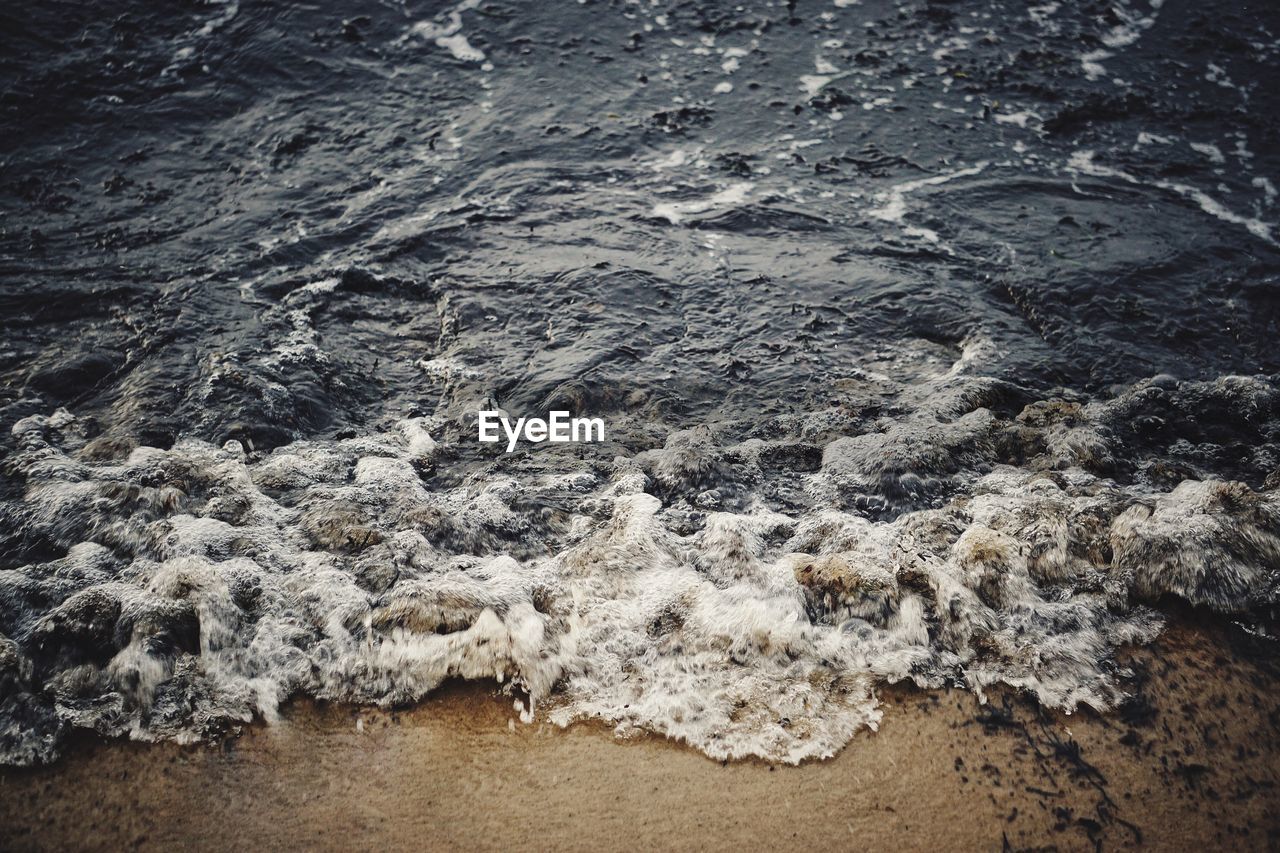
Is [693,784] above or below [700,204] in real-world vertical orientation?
above

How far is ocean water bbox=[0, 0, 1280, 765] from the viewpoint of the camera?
2.73m

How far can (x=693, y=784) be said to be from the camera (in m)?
2.36

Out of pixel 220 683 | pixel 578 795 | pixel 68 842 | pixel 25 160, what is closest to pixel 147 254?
pixel 25 160

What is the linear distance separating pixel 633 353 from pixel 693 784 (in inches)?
100

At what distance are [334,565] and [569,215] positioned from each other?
334 centimetres

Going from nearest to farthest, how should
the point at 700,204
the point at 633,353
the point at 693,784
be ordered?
the point at 693,784 < the point at 633,353 < the point at 700,204

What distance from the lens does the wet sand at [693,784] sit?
222 cm

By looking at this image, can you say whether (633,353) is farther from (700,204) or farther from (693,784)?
(693,784)

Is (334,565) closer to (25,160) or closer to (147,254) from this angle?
(147,254)

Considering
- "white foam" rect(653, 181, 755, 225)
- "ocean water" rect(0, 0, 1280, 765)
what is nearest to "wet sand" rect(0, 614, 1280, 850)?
"ocean water" rect(0, 0, 1280, 765)

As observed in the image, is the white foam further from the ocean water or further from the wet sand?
the wet sand

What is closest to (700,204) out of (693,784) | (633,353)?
(633,353)

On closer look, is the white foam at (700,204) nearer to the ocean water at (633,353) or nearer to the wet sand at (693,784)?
the ocean water at (633,353)

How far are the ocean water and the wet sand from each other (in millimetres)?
109
